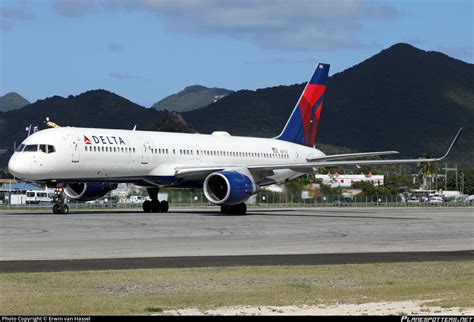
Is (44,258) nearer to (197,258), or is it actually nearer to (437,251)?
(197,258)

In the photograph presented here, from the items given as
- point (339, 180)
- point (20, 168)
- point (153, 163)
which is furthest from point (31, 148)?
point (339, 180)

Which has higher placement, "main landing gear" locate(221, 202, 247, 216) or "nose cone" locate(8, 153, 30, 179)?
"nose cone" locate(8, 153, 30, 179)

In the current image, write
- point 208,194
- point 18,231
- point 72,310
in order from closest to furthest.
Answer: point 72,310, point 18,231, point 208,194

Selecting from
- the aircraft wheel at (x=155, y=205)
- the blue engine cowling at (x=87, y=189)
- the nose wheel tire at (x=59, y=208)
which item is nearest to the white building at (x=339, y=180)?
the aircraft wheel at (x=155, y=205)

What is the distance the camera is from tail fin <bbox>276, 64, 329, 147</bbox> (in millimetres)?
63094

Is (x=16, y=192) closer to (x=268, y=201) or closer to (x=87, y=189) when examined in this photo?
(x=268, y=201)

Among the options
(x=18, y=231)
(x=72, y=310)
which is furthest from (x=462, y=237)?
(x=72, y=310)

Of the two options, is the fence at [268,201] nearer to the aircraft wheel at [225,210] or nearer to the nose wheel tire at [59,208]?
the aircraft wheel at [225,210]

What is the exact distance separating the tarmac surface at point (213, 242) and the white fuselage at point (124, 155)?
4433 millimetres

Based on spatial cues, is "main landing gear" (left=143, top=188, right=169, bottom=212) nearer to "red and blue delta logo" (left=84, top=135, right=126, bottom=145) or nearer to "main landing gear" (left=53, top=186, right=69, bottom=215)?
"red and blue delta logo" (left=84, top=135, right=126, bottom=145)

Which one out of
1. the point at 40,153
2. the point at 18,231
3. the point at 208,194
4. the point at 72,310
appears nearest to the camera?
the point at 72,310

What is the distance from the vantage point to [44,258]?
23.1 metres

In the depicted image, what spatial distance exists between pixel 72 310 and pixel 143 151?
3544 centimetres

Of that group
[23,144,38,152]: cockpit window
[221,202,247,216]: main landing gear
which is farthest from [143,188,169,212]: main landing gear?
[23,144,38,152]: cockpit window
